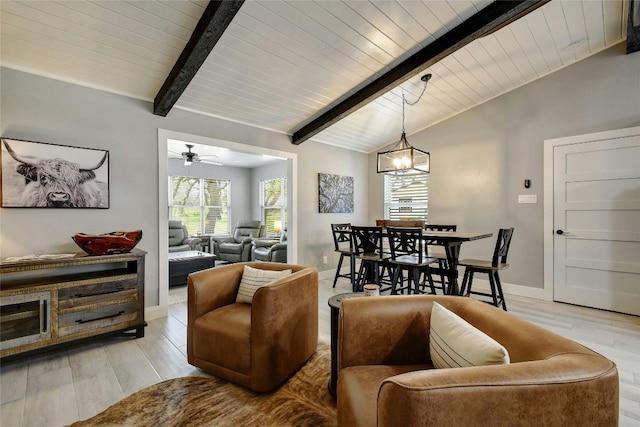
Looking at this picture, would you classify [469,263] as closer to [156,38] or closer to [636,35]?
[636,35]

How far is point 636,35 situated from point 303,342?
4.51 meters

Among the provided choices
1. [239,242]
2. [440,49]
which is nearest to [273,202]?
[239,242]

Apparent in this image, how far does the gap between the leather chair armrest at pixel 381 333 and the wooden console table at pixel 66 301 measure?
86.1 inches

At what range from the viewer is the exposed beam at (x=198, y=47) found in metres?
2.04

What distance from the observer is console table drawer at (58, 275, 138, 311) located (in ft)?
7.57

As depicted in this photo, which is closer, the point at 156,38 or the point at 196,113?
the point at 156,38

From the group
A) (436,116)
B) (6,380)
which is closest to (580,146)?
(436,116)

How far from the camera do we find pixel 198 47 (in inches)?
90.4

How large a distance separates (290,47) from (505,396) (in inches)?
115

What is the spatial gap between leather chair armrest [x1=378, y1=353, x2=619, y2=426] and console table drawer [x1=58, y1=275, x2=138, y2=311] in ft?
8.47

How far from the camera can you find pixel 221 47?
2.60 m

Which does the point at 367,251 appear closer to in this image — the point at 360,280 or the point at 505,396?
the point at 360,280

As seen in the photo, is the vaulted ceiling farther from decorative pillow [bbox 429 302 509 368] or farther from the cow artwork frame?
decorative pillow [bbox 429 302 509 368]

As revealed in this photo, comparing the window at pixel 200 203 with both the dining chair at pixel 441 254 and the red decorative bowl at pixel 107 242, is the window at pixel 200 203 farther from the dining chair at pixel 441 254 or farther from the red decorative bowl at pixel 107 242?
the dining chair at pixel 441 254
